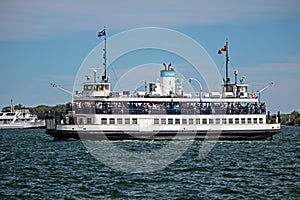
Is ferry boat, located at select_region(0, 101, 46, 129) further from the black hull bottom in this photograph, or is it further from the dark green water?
the dark green water

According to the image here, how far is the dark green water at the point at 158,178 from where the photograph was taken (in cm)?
3027

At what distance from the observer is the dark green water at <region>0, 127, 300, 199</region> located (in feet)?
99.3

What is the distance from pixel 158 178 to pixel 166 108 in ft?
110

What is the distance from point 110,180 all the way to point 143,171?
4479 millimetres

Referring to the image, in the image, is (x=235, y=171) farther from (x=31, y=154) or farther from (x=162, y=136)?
(x=162, y=136)

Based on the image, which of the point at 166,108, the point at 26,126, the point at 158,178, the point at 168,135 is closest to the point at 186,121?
the point at 166,108

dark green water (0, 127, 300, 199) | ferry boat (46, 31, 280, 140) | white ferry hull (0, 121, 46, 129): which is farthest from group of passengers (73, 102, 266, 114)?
white ferry hull (0, 121, 46, 129)

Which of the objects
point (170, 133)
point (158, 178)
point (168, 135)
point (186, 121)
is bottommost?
point (158, 178)

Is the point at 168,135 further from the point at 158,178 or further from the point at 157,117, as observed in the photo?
the point at 158,178

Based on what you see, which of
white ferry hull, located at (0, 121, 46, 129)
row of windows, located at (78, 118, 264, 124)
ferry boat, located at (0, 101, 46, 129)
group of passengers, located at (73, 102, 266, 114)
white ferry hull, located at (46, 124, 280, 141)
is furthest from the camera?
ferry boat, located at (0, 101, 46, 129)

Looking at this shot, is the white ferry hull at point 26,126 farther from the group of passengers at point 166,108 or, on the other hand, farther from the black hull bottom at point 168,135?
the group of passengers at point 166,108

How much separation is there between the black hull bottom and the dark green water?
13519 millimetres

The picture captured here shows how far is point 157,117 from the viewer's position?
222ft

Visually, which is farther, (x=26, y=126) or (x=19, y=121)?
(x=19, y=121)
